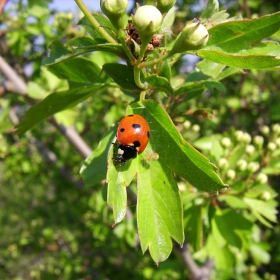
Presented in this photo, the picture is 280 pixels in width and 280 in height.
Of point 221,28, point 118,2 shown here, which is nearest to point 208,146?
point 221,28

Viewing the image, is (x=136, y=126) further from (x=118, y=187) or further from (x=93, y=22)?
(x=93, y=22)

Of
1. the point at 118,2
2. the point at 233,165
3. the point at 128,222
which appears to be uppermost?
the point at 118,2

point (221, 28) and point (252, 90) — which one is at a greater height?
point (221, 28)

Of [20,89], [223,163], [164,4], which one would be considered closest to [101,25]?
[164,4]

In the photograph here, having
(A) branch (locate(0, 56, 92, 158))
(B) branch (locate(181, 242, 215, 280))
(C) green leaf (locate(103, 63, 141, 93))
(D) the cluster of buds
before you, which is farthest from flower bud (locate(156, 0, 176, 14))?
(B) branch (locate(181, 242, 215, 280))

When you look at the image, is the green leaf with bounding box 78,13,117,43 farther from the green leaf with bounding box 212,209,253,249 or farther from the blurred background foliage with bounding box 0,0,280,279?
the green leaf with bounding box 212,209,253,249

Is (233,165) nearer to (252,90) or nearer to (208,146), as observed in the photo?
(208,146)
